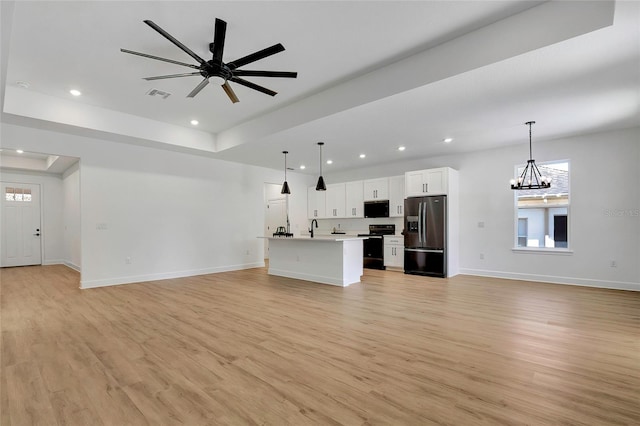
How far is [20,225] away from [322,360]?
1034 cm

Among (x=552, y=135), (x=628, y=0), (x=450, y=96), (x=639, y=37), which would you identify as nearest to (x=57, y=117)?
(x=450, y=96)

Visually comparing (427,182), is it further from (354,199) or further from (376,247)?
(354,199)

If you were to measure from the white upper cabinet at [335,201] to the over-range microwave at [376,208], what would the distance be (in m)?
0.80

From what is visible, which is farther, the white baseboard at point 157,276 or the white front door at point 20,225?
the white front door at point 20,225

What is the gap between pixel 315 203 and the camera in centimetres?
956

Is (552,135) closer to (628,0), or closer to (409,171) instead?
(409,171)

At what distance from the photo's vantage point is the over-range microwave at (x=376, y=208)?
7.89m

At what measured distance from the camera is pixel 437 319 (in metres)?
3.58

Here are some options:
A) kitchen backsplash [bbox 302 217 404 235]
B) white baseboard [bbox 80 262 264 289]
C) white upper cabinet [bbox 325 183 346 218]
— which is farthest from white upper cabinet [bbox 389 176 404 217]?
white baseboard [bbox 80 262 264 289]

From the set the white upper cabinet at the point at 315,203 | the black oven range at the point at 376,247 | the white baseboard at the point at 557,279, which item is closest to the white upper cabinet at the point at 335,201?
the white upper cabinet at the point at 315,203

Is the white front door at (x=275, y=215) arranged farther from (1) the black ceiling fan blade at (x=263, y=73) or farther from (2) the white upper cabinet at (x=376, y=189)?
(1) the black ceiling fan blade at (x=263, y=73)

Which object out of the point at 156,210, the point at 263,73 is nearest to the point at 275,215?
the point at 156,210

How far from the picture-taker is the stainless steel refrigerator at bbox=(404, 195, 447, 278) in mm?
6512

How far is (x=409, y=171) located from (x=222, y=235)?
494 cm
